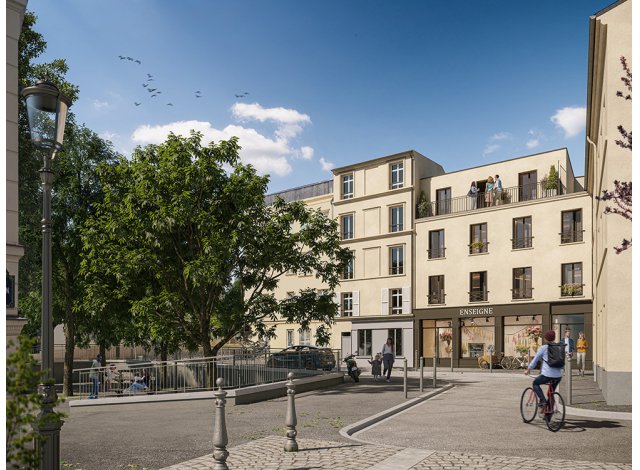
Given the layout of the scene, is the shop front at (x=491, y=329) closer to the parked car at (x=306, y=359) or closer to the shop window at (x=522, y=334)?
the shop window at (x=522, y=334)

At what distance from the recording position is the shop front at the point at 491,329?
35688mm

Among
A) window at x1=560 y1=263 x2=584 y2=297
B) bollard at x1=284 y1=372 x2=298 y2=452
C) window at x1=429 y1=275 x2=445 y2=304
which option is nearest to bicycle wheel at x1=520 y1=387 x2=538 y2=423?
bollard at x1=284 y1=372 x2=298 y2=452

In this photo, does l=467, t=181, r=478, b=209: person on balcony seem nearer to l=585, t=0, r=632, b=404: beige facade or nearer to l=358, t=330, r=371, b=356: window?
l=358, t=330, r=371, b=356: window

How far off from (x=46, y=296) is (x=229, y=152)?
15356 millimetres

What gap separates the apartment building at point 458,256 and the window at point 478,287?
0.21ft

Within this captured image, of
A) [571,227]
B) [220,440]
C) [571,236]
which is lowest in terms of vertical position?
[220,440]

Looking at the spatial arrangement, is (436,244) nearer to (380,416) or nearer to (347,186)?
(347,186)

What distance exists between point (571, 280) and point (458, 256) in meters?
7.54

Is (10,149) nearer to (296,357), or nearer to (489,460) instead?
(489,460)

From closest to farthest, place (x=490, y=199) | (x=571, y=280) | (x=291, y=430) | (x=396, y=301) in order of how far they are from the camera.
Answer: (x=291, y=430) < (x=571, y=280) < (x=490, y=199) < (x=396, y=301)

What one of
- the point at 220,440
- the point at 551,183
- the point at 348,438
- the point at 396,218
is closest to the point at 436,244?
the point at 396,218

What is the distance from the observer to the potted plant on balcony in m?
37.3

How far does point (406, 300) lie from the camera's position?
142ft

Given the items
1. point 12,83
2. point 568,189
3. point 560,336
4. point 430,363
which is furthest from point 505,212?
point 12,83
